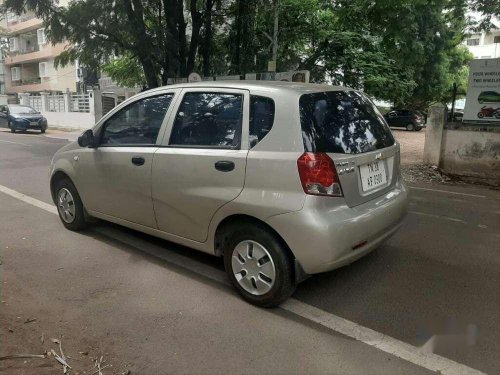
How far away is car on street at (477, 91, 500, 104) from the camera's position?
29.2ft

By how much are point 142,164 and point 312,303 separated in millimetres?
1921

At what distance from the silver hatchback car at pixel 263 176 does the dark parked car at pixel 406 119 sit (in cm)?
2459

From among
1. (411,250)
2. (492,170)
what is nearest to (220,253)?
(411,250)

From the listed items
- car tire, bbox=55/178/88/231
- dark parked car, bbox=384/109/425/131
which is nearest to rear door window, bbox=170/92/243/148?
car tire, bbox=55/178/88/231

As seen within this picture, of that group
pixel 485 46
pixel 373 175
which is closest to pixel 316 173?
pixel 373 175

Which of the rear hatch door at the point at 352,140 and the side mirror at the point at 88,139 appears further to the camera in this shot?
the side mirror at the point at 88,139

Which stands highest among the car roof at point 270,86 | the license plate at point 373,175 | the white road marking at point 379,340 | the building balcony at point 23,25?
the building balcony at point 23,25

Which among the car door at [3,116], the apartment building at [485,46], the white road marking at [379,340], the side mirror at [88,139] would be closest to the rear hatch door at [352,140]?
the white road marking at [379,340]

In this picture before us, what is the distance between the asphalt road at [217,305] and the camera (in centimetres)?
283

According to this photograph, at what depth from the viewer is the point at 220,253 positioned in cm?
371

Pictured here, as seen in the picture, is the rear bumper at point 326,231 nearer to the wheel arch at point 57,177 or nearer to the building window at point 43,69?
the wheel arch at point 57,177

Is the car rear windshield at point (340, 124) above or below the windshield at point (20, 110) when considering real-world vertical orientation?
above

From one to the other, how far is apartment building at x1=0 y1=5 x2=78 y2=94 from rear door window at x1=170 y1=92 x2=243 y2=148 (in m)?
36.6

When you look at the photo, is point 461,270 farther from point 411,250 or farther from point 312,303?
point 312,303
